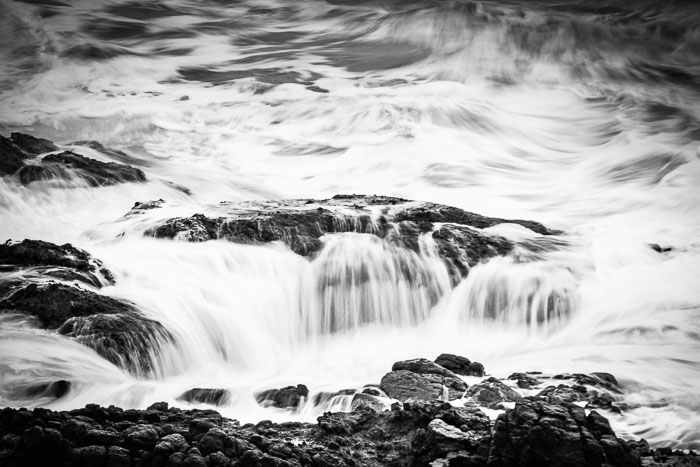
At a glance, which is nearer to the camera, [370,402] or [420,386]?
[370,402]

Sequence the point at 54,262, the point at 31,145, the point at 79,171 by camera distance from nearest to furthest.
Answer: the point at 54,262 → the point at 79,171 → the point at 31,145

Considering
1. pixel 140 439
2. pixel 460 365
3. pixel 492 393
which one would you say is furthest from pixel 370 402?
pixel 140 439

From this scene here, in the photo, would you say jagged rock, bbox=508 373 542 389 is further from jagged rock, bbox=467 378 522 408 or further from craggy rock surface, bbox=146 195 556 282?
craggy rock surface, bbox=146 195 556 282

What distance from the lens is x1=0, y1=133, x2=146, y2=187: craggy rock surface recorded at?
1628 centimetres

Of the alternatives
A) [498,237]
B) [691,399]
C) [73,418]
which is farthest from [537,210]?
[73,418]

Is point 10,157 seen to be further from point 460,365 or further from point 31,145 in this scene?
point 460,365

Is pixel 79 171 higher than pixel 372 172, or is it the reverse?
pixel 79 171

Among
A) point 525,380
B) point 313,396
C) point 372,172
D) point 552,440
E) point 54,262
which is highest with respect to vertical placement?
point 552,440

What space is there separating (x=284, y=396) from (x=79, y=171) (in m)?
8.58

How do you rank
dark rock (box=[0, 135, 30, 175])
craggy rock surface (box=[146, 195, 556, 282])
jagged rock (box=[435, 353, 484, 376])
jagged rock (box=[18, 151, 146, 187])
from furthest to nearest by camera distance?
jagged rock (box=[18, 151, 146, 187]), dark rock (box=[0, 135, 30, 175]), craggy rock surface (box=[146, 195, 556, 282]), jagged rock (box=[435, 353, 484, 376])

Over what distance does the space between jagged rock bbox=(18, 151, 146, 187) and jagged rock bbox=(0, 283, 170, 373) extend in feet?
19.0

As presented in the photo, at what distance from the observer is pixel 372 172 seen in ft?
69.9

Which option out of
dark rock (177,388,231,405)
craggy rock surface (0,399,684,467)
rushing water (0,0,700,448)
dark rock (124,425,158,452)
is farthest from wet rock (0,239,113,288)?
dark rock (124,425,158,452)

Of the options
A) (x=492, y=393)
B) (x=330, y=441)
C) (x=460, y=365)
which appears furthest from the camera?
(x=460, y=365)
